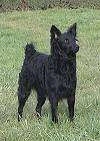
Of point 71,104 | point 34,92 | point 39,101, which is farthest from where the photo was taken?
point 34,92

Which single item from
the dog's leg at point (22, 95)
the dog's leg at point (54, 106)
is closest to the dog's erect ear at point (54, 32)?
the dog's leg at point (54, 106)

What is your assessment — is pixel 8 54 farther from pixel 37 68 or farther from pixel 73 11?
pixel 73 11

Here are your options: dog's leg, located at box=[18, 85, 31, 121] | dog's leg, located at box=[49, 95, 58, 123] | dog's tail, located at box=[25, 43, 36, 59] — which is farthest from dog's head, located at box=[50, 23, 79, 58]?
dog's leg, located at box=[18, 85, 31, 121]

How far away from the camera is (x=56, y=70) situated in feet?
22.8

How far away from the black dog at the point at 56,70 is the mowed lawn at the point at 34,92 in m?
0.37

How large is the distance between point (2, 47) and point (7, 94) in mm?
6611

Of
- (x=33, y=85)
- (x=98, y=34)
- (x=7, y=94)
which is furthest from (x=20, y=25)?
(x=33, y=85)

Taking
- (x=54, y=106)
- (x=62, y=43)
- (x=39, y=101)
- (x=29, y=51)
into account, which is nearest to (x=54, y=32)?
(x=62, y=43)

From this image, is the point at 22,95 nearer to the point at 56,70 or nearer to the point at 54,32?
the point at 56,70

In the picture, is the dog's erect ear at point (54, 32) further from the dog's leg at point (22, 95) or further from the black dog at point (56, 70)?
the dog's leg at point (22, 95)

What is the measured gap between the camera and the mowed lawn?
659cm

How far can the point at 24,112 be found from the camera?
27.9 feet

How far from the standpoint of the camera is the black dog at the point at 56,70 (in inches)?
263

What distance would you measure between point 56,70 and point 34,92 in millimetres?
1435
